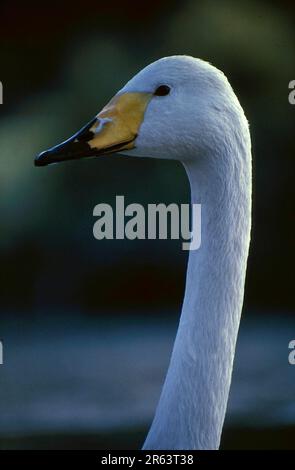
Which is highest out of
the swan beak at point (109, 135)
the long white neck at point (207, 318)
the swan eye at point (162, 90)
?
Result: the swan eye at point (162, 90)

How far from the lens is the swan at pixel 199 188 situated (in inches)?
41.3

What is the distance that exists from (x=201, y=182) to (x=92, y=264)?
1718 millimetres

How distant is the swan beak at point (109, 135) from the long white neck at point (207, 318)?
0.23 feet

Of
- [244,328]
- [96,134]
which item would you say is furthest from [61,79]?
[96,134]

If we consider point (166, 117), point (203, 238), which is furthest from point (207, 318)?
point (166, 117)

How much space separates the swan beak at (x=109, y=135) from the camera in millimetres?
1085

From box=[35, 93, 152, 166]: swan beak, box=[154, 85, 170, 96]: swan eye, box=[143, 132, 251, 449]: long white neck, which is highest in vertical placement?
box=[154, 85, 170, 96]: swan eye

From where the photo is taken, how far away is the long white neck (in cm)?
106

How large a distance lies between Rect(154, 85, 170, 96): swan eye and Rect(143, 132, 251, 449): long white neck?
0.24ft

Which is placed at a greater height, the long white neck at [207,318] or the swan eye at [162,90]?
the swan eye at [162,90]

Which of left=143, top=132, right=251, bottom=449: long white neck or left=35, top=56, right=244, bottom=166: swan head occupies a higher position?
left=35, top=56, right=244, bottom=166: swan head

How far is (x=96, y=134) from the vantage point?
3.59 ft

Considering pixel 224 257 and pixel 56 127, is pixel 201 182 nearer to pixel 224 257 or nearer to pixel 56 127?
pixel 224 257
